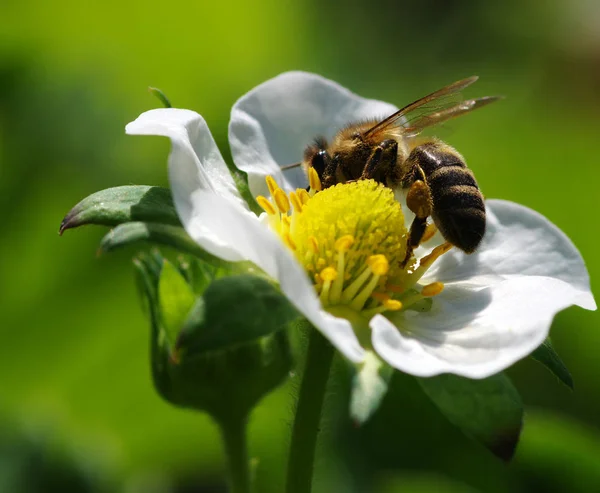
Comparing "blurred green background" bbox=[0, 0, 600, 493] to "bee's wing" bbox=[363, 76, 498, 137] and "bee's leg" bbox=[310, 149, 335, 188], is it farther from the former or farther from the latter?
"bee's leg" bbox=[310, 149, 335, 188]

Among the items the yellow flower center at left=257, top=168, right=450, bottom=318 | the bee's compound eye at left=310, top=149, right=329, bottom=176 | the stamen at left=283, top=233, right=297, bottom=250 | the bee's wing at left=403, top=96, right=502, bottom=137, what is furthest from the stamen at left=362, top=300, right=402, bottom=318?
the bee's wing at left=403, top=96, right=502, bottom=137

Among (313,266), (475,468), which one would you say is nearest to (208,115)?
(475,468)

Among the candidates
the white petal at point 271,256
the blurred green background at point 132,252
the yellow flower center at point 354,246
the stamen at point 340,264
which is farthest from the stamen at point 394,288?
the blurred green background at point 132,252

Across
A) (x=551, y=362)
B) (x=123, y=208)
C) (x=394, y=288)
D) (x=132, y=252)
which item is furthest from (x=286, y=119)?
(x=132, y=252)

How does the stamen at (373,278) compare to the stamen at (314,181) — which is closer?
the stamen at (373,278)

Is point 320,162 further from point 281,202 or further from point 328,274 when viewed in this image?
point 328,274

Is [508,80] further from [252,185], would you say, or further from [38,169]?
[252,185]

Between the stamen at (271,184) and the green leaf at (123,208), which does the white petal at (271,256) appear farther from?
the stamen at (271,184)
